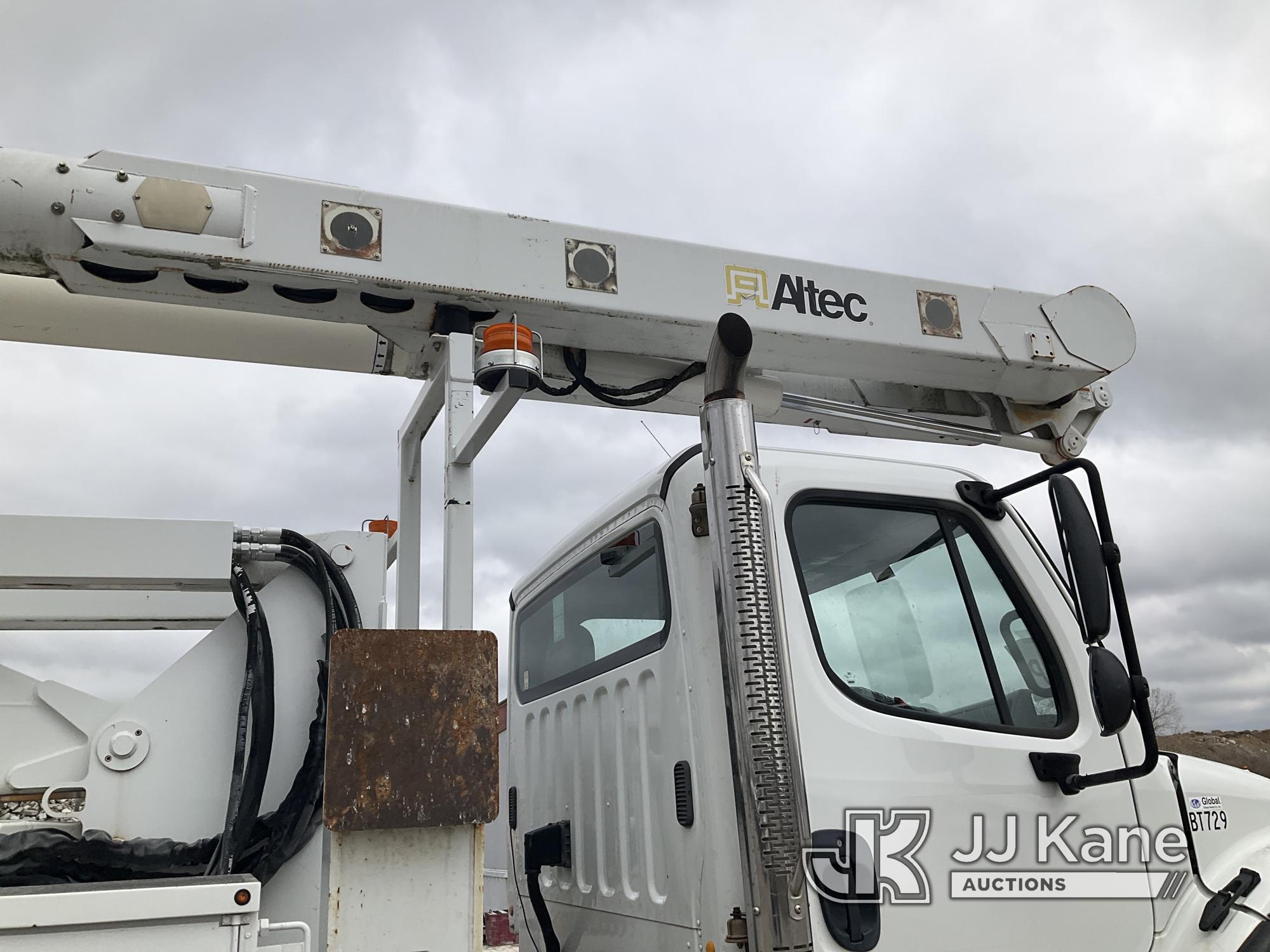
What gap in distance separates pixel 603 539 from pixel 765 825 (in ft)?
3.83

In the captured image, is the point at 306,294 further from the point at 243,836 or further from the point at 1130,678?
the point at 1130,678

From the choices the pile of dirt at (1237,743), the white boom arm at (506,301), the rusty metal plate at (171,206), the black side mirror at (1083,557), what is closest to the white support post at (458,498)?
the white boom arm at (506,301)

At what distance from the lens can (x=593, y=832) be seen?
2869 millimetres

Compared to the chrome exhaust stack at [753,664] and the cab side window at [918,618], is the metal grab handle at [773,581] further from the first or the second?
the cab side window at [918,618]

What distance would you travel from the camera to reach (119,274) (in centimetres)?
250

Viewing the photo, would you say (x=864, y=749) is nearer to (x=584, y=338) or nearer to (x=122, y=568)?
(x=584, y=338)

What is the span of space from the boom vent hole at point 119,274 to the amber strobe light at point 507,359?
83cm

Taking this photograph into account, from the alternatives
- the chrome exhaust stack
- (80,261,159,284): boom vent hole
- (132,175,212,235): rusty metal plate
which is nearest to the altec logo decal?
the chrome exhaust stack

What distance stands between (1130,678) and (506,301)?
172 cm

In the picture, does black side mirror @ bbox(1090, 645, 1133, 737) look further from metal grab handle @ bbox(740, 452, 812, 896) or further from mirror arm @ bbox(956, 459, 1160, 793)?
metal grab handle @ bbox(740, 452, 812, 896)

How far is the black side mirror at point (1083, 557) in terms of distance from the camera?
2.23 m

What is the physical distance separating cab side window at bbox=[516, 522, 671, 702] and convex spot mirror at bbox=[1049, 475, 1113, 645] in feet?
3.04

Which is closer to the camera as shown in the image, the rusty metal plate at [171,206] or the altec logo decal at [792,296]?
the rusty metal plate at [171,206]

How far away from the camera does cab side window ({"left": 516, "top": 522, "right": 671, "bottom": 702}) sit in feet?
8.77
